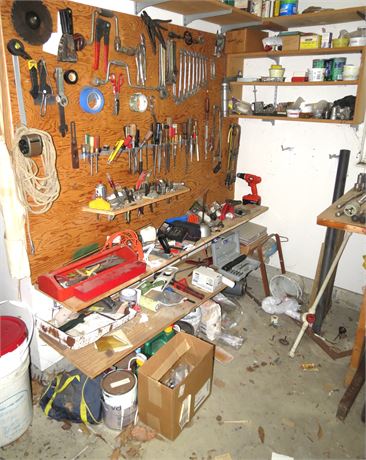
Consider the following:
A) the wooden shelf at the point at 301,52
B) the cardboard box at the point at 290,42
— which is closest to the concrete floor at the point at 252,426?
the wooden shelf at the point at 301,52

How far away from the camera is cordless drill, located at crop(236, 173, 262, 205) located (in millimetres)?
3328

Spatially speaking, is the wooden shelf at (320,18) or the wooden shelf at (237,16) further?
the wooden shelf at (320,18)

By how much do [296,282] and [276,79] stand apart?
1721 mm

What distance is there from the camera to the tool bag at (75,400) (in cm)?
195

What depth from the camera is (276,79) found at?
2.81 metres

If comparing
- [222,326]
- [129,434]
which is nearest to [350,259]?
[222,326]

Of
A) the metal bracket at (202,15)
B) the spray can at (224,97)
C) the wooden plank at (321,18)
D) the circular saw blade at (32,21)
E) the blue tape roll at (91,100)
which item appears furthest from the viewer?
the spray can at (224,97)

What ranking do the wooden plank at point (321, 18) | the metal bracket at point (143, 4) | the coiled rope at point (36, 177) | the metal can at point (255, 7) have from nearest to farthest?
the coiled rope at point (36, 177) → the metal bracket at point (143, 4) → the wooden plank at point (321, 18) → the metal can at point (255, 7)

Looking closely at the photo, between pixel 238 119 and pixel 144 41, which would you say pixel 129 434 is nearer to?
pixel 144 41

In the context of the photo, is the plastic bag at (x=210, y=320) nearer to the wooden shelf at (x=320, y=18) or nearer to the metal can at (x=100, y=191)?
the metal can at (x=100, y=191)

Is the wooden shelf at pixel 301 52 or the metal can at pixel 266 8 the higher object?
the metal can at pixel 266 8

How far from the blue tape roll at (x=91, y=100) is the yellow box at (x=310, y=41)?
5.18 ft

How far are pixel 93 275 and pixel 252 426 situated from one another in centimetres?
125

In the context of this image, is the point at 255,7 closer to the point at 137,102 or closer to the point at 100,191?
the point at 137,102
